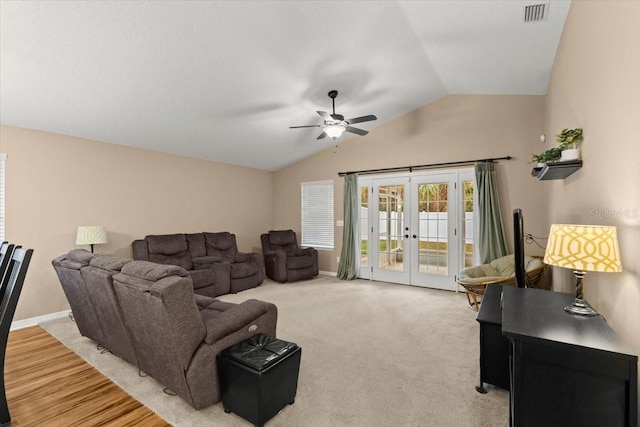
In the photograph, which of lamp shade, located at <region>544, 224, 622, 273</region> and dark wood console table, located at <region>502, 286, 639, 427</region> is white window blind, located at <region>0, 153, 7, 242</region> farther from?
lamp shade, located at <region>544, 224, 622, 273</region>

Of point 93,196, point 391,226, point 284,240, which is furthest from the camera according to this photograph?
point 284,240

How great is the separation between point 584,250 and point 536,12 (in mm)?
2574

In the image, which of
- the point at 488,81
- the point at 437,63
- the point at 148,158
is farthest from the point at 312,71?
the point at 148,158

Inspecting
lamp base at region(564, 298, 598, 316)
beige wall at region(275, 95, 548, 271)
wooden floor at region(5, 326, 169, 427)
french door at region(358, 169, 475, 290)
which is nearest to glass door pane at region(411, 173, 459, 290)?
french door at region(358, 169, 475, 290)

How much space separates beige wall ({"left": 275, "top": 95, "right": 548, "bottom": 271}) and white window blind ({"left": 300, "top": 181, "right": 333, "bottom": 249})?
0.59 ft

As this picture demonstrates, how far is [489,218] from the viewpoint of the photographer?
15.9 ft

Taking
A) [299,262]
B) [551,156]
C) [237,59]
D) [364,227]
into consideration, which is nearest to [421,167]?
[364,227]

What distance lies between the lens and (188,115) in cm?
427

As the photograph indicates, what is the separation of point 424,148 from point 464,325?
10.8ft

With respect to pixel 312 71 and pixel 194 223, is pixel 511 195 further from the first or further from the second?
pixel 194 223

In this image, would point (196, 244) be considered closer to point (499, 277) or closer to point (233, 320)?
point (233, 320)

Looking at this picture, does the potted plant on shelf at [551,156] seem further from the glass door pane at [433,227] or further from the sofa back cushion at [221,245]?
the sofa back cushion at [221,245]

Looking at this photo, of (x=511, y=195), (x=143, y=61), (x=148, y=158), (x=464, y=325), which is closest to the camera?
(x=143, y=61)

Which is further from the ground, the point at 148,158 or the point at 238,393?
the point at 148,158
